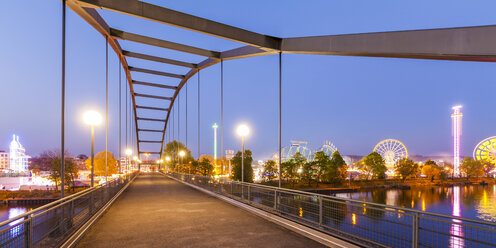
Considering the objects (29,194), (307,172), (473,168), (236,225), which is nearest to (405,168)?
(307,172)

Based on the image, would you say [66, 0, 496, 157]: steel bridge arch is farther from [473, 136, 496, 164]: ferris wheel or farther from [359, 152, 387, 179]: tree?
[473, 136, 496, 164]: ferris wheel

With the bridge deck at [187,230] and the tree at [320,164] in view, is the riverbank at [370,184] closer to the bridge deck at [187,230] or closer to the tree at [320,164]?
the tree at [320,164]

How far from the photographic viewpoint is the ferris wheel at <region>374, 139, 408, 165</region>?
251 ft

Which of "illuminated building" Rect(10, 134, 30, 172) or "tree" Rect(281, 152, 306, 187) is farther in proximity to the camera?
"illuminated building" Rect(10, 134, 30, 172)

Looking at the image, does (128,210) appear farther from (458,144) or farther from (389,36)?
(458,144)

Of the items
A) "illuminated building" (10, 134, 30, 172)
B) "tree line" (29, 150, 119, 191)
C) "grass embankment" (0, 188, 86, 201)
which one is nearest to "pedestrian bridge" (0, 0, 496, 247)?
"tree line" (29, 150, 119, 191)

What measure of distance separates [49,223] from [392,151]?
8500 centimetres

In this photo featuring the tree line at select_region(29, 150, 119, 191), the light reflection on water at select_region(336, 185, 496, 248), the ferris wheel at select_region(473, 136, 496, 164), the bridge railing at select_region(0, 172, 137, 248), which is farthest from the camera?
the ferris wheel at select_region(473, 136, 496, 164)

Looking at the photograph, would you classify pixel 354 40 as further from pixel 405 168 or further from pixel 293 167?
pixel 405 168

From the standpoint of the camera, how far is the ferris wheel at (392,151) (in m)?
76.4

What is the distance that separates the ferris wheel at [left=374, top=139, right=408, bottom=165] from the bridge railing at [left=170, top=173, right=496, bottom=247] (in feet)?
251

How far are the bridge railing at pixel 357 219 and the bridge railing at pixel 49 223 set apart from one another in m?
4.56

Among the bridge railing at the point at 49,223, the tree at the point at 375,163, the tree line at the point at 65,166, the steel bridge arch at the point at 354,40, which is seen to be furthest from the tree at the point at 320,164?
the bridge railing at the point at 49,223

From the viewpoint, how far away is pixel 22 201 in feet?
157
